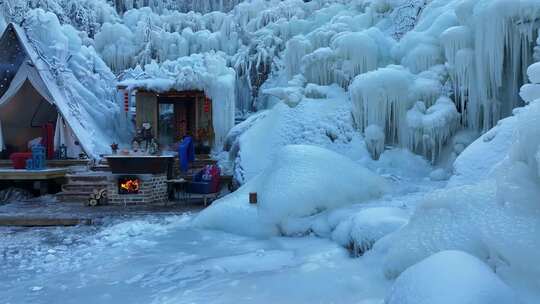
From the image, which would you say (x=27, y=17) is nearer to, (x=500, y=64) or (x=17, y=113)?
(x=17, y=113)

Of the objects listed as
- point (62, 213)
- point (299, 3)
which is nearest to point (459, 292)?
point (62, 213)

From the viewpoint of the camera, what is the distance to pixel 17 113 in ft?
60.2

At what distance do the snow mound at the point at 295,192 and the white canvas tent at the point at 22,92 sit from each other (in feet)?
26.9

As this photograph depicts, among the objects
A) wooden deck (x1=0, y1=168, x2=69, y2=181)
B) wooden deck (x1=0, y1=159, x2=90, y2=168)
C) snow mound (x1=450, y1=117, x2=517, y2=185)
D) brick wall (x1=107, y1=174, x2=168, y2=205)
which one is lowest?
brick wall (x1=107, y1=174, x2=168, y2=205)

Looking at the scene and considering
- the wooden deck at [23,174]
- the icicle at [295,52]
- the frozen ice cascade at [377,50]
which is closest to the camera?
the frozen ice cascade at [377,50]

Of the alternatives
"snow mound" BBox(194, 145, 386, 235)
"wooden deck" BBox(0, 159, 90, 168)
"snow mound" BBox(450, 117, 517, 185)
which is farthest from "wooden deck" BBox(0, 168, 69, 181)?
"snow mound" BBox(450, 117, 517, 185)

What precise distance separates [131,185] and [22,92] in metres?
8.16

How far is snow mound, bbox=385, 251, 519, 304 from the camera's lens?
11.3 ft

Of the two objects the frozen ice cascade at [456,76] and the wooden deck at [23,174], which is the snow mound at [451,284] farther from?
the wooden deck at [23,174]

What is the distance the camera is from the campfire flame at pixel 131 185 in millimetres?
13125

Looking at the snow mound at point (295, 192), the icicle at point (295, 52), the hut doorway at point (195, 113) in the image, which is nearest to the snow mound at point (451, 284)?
the snow mound at point (295, 192)

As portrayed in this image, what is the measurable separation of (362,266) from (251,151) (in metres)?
7.71

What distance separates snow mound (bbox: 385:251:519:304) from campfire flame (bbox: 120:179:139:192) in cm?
1026

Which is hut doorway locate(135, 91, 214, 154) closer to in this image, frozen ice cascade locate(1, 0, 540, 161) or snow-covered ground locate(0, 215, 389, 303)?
frozen ice cascade locate(1, 0, 540, 161)
